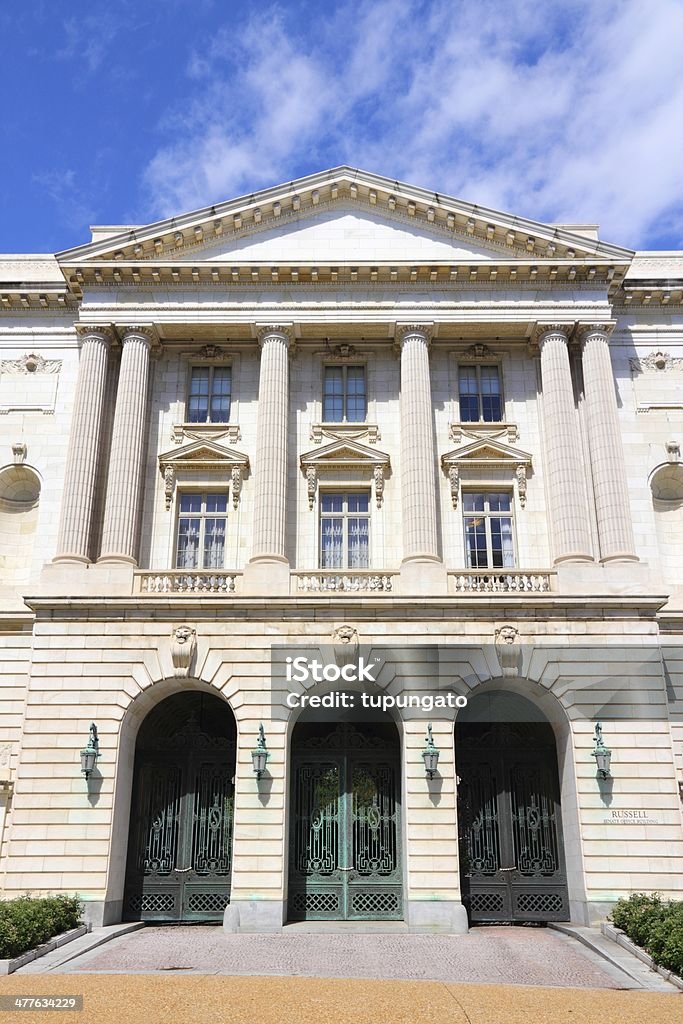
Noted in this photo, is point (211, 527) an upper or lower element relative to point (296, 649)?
upper

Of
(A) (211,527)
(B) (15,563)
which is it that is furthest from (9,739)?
(A) (211,527)

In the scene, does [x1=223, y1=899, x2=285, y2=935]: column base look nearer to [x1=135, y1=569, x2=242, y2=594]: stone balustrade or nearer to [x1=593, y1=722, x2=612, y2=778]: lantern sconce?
[x1=135, y1=569, x2=242, y2=594]: stone balustrade

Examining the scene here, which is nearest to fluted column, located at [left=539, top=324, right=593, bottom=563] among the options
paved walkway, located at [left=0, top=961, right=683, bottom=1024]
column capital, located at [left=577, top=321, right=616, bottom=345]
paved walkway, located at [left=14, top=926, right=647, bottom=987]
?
column capital, located at [left=577, top=321, right=616, bottom=345]

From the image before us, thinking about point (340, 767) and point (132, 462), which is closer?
point (340, 767)

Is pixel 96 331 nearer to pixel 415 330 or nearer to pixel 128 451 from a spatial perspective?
pixel 128 451

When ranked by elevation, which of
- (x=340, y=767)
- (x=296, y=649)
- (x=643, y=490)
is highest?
(x=643, y=490)

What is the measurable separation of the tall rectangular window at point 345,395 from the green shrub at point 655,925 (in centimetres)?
1615

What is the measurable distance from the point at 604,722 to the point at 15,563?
18427 mm

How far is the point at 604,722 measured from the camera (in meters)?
23.8

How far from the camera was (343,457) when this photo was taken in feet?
92.6

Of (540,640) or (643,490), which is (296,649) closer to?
(540,640)

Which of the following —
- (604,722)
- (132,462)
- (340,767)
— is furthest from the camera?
(132,462)

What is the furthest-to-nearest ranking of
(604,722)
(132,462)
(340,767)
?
(132,462)
(340,767)
(604,722)

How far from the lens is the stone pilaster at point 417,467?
25.6 metres
